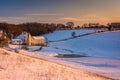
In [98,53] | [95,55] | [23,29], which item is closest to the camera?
[95,55]

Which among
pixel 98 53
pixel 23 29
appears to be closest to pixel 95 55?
pixel 98 53

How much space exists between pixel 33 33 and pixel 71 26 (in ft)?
149

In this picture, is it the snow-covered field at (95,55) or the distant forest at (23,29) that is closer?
the snow-covered field at (95,55)

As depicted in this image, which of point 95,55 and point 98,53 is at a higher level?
point 95,55

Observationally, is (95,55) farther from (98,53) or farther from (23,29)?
(23,29)

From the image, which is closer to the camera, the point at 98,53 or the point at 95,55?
the point at 95,55

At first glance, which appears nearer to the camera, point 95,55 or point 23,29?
point 95,55

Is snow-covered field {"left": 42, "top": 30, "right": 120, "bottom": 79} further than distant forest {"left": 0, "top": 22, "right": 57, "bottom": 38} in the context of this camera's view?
No

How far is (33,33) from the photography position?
115500 mm

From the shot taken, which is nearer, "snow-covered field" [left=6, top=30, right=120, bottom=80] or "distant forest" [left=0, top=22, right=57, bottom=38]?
"snow-covered field" [left=6, top=30, right=120, bottom=80]

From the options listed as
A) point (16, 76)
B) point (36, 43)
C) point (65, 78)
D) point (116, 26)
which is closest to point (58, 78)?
point (65, 78)

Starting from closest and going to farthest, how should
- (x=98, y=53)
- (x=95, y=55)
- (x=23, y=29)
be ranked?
(x=95, y=55) < (x=98, y=53) < (x=23, y=29)

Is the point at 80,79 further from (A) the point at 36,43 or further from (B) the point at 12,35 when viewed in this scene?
(B) the point at 12,35

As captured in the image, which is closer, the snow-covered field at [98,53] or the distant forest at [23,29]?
the snow-covered field at [98,53]
